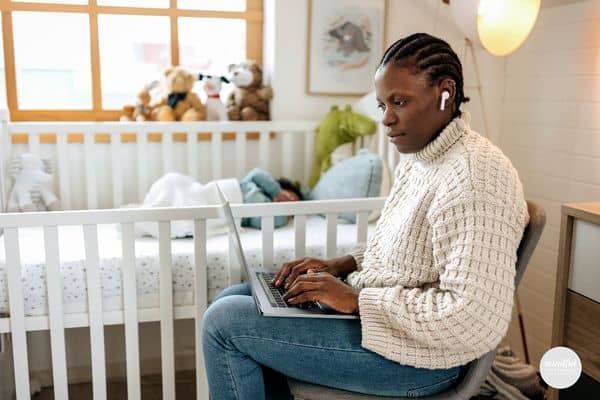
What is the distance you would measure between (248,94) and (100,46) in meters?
0.64

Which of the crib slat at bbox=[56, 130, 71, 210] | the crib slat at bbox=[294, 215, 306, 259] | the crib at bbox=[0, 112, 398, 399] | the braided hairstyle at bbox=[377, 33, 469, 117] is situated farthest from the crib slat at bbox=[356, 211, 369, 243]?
the crib slat at bbox=[56, 130, 71, 210]

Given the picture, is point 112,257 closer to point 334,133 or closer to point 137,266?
point 137,266

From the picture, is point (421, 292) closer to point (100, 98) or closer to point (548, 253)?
point (548, 253)

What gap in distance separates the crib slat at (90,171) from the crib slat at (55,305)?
0.89 meters

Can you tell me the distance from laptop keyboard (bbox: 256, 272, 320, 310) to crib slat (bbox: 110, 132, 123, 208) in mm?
1187

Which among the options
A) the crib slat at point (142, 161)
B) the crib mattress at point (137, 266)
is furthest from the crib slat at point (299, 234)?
the crib slat at point (142, 161)

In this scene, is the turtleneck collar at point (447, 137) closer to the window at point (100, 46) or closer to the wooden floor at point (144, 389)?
the wooden floor at point (144, 389)

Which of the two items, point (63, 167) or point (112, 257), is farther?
point (63, 167)

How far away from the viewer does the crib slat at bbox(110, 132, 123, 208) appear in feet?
8.17

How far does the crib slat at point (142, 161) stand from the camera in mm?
2516

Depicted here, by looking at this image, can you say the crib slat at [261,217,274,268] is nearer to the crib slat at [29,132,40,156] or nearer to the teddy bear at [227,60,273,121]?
the teddy bear at [227,60,273,121]

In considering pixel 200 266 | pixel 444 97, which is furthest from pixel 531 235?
pixel 200 266

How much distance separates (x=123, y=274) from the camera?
1663 millimetres

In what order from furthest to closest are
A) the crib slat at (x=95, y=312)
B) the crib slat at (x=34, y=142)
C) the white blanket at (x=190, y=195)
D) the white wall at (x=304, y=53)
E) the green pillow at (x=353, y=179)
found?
1. the white wall at (x=304, y=53)
2. the crib slat at (x=34, y=142)
3. the green pillow at (x=353, y=179)
4. the white blanket at (x=190, y=195)
5. the crib slat at (x=95, y=312)
